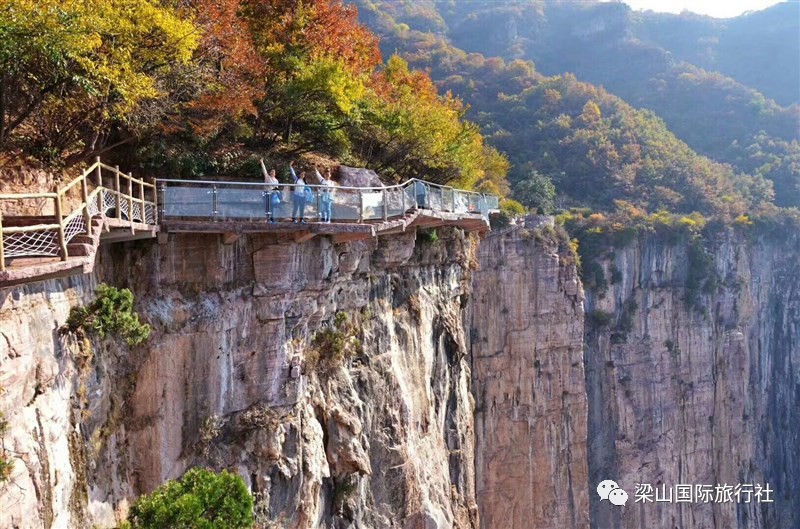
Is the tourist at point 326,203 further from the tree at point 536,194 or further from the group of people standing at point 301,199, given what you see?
the tree at point 536,194

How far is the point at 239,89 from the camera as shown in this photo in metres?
10.7

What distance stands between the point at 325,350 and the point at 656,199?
41.9m

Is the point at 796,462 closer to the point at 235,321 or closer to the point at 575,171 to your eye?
the point at 575,171

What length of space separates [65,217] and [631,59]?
83.8 metres

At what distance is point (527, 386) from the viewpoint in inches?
1137

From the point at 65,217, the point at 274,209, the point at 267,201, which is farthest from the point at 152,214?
the point at 65,217

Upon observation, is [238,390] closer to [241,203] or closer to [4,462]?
[241,203]

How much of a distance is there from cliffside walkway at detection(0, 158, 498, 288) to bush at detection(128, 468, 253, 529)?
288 cm

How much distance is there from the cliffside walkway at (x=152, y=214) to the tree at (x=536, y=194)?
2645 cm

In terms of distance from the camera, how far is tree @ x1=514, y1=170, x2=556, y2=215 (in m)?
38.6

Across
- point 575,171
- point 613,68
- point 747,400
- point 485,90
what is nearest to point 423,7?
point 613,68

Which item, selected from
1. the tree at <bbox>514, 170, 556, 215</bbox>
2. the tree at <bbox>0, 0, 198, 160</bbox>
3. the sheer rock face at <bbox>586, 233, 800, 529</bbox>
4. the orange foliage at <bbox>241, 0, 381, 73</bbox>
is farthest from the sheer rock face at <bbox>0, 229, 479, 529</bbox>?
the tree at <bbox>514, 170, 556, 215</bbox>

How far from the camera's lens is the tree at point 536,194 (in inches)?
1519

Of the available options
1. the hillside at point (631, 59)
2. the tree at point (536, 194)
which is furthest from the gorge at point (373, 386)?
the hillside at point (631, 59)
